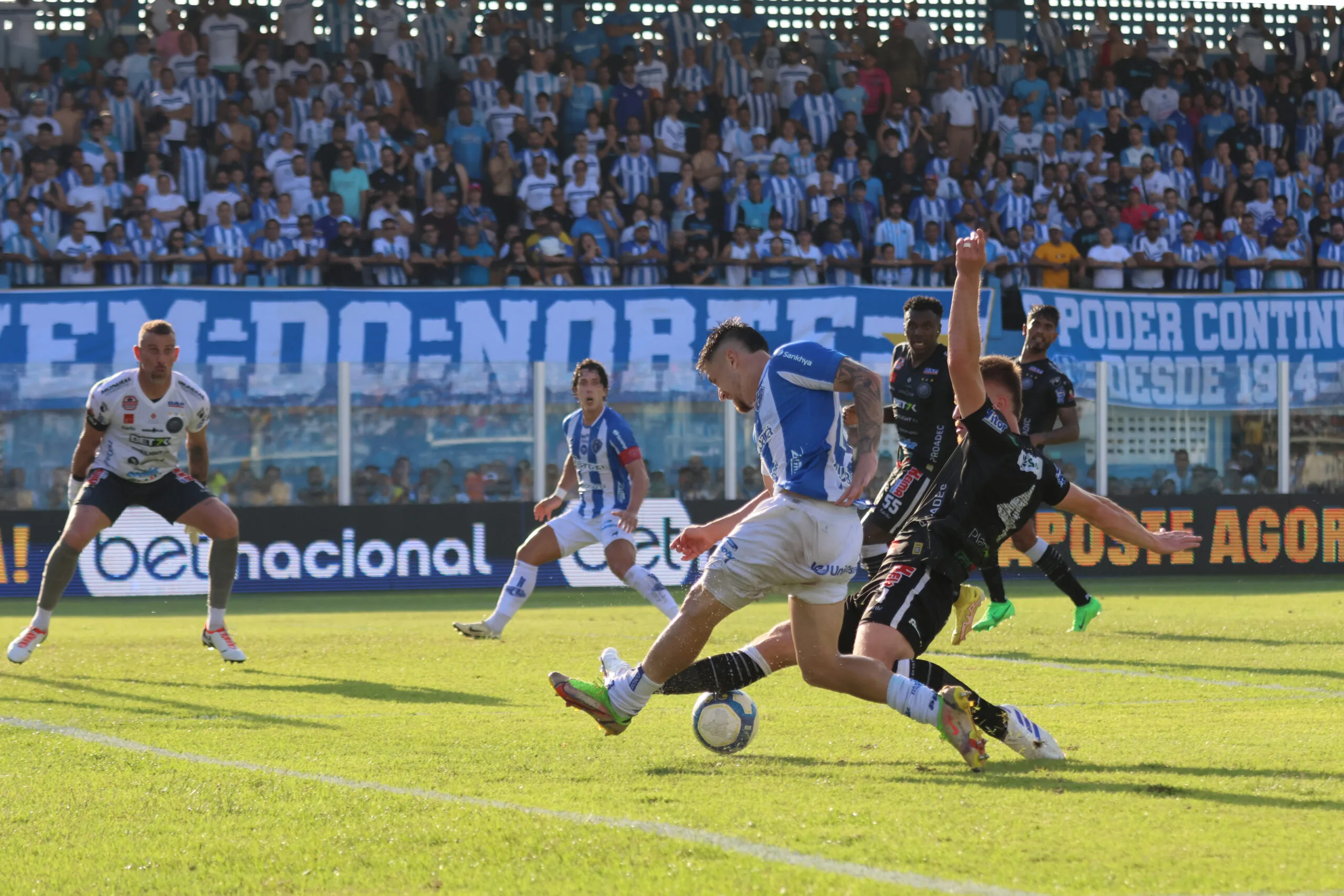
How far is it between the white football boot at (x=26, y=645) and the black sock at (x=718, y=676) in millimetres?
5387

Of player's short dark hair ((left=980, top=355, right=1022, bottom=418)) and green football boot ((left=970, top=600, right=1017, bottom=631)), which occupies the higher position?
player's short dark hair ((left=980, top=355, right=1022, bottom=418))

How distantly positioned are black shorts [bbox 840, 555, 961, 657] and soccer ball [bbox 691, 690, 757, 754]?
522 mm

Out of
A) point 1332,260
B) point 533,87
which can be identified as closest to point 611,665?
point 533,87

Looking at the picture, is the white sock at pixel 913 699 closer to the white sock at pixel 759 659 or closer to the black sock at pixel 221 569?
the white sock at pixel 759 659

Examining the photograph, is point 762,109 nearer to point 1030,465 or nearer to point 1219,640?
point 1219,640

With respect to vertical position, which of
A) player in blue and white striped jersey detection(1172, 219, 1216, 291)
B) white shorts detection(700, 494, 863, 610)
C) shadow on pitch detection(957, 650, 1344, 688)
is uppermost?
player in blue and white striped jersey detection(1172, 219, 1216, 291)

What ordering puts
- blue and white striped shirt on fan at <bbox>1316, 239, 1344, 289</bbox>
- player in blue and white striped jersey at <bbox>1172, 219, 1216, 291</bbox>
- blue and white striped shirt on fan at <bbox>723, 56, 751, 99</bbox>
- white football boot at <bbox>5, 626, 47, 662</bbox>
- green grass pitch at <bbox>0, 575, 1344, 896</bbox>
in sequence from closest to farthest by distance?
green grass pitch at <bbox>0, 575, 1344, 896</bbox>, white football boot at <bbox>5, 626, 47, 662</bbox>, player in blue and white striped jersey at <bbox>1172, 219, 1216, 291</bbox>, blue and white striped shirt on fan at <bbox>1316, 239, 1344, 289</bbox>, blue and white striped shirt on fan at <bbox>723, 56, 751, 99</bbox>

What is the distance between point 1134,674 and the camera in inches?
391

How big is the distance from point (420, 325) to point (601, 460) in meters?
7.95

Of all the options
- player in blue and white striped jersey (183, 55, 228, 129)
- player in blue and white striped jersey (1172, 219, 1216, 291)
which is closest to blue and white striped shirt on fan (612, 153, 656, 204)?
player in blue and white striped jersey (183, 55, 228, 129)

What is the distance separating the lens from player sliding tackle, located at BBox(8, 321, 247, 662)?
1062cm

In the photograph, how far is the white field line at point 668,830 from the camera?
14.2 feet

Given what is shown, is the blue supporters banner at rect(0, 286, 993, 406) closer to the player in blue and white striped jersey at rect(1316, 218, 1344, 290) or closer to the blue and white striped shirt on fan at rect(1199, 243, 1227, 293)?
the blue and white striped shirt on fan at rect(1199, 243, 1227, 293)

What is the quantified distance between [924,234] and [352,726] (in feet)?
53.3
